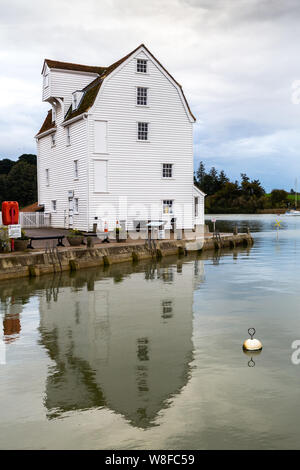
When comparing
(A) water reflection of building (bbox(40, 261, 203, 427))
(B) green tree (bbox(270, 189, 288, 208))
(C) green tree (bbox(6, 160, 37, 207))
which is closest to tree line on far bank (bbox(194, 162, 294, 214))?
(B) green tree (bbox(270, 189, 288, 208))

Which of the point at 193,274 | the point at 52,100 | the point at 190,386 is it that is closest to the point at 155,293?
the point at 193,274

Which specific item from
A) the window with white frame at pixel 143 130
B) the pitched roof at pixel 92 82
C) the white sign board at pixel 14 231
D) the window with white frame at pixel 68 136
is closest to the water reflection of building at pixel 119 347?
the white sign board at pixel 14 231

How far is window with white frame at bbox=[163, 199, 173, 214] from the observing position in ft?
135

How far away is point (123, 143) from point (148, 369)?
29800mm

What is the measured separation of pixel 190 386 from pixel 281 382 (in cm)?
201

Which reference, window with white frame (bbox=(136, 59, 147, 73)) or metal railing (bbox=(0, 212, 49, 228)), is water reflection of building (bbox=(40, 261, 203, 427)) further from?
metal railing (bbox=(0, 212, 49, 228))

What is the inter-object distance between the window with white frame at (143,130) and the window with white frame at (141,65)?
4169 millimetres

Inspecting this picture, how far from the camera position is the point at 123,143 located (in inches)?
1544

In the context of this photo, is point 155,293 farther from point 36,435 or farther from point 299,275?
point 36,435

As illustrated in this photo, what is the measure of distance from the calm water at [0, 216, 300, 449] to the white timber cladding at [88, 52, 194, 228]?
17990mm

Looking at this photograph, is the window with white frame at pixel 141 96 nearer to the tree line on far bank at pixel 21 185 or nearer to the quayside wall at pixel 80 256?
the quayside wall at pixel 80 256

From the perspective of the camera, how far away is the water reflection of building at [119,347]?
9.71 meters

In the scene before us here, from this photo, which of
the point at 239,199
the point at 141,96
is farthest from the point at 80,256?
the point at 239,199

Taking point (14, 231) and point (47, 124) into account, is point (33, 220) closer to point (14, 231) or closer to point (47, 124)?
point (47, 124)
